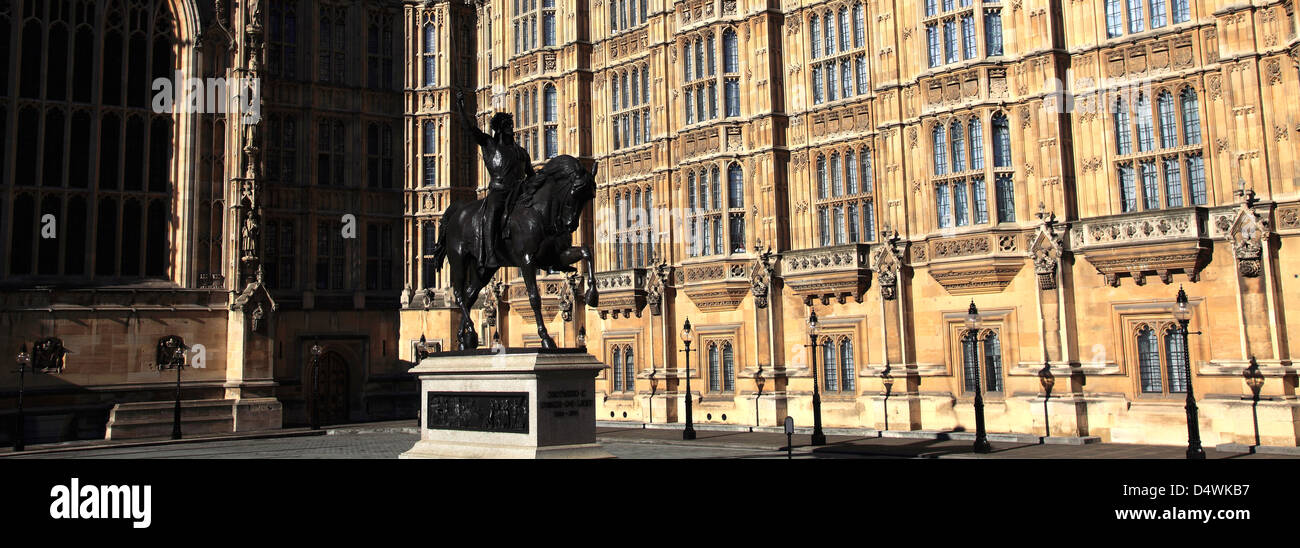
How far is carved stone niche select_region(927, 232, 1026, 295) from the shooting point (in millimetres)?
29250

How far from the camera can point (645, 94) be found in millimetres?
42656

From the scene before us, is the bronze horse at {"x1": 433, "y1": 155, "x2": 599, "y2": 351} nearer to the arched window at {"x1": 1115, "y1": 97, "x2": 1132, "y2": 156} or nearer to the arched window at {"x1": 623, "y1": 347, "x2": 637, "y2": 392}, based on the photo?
the arched window at {"x1": 1115, "y1": 97, "x2": 1132, "y2": 156}

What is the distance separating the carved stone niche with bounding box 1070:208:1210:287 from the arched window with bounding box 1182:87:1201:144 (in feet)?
7.48

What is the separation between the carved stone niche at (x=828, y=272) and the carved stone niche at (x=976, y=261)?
2.64 metres

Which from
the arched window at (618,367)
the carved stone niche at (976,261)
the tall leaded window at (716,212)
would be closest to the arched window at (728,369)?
the tall leaded window at (716,212)

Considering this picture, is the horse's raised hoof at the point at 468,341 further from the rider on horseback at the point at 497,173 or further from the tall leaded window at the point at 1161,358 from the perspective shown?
the tall leaded window at the point at 1161,358

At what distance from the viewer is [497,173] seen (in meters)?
17.1

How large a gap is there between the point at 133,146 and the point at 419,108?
12713 mm

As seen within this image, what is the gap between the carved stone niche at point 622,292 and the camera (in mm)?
40250

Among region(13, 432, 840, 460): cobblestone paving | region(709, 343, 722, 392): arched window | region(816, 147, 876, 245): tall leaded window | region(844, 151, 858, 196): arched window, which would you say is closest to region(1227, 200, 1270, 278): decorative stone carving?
region(816, 147, 876, 245): tall leaded window

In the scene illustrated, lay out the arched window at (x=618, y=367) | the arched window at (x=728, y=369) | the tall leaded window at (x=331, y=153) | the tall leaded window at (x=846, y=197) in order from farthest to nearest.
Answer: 1. the tall leaded window at (x=331, y=153)
2. the arched window at (x=618, y=367)
3. the arched window at (x=728, y=369)
4. the tall leaded window at (x=846, y=197)

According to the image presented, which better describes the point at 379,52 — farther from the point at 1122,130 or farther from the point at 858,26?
the point at 1122,130

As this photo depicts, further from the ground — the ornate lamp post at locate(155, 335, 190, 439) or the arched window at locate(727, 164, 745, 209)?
the arched window at locate(727, 164, 745, 209)

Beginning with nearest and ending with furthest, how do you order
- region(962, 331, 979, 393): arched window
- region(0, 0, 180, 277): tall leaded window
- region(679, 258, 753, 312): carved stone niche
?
region(962, 331, 979, 393): arched window → region(679, 258, 753, 312): carved stone niche → region(0, 0, 180, 277): tall leaded window
